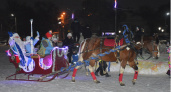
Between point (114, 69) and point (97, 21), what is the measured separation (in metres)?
19.2

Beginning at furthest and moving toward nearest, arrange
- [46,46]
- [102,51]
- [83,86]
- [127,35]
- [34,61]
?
[46,46] < [34,61] < [102,51] < [127,35] < [83,86]

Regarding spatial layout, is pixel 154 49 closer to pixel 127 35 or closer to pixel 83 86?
pixel 127 35

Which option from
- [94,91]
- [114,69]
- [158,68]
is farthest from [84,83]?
[158,68]

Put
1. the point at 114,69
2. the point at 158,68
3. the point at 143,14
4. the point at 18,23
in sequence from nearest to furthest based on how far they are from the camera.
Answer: the point at 158,68
the point at 114,69
the point at 18,23
the point at 143,14

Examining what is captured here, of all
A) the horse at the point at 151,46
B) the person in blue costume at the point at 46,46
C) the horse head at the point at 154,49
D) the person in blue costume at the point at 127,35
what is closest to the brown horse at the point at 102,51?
the person in blue costume at the point at 127,35

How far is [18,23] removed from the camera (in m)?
50.0

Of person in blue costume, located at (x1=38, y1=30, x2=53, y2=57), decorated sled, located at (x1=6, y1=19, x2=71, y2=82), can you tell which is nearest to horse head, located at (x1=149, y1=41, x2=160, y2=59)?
decorated sled, located at (x1=6, y1=19, x2=71, y2=82)

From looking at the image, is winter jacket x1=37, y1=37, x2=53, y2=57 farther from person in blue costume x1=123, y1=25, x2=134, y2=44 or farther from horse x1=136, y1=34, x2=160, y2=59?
horse x1=136, y1=34, x2=160, y2=59

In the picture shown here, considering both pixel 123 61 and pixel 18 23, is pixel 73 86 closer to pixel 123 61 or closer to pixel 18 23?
pixel 123 61

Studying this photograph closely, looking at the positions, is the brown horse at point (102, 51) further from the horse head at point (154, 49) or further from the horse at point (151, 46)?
the horse head at point (154, 49)

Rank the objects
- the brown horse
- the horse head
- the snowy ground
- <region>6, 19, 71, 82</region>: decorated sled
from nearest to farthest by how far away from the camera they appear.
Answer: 1. the snowy ground
2. the brown horse
3. <region>6, 19, 71, 82</region>: decorated sled
4. the horse head

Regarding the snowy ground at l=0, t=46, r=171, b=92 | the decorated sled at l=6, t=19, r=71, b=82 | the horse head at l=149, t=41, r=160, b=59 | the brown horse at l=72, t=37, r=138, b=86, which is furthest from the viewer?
the horse head at l=149, t=41, r=160, b=59

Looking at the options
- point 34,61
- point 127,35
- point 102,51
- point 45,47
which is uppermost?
point 127,35

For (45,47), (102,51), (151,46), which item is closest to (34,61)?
(45,47)
